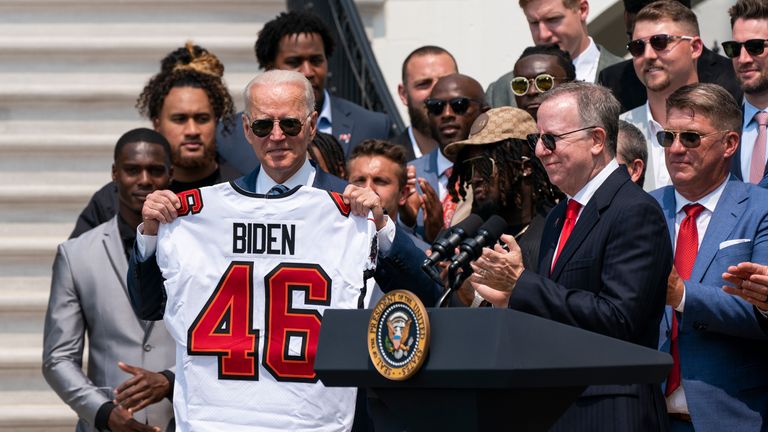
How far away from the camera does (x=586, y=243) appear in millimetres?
4734

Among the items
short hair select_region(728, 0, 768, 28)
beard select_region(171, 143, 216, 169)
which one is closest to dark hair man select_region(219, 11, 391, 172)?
beard select_region(171, 143, 216, 169)

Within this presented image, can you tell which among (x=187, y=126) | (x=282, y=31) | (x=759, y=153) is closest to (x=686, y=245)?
(x=759, y=153)

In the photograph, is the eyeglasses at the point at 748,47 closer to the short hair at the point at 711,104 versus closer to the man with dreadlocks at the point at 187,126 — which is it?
the short hair at the point at 711,104

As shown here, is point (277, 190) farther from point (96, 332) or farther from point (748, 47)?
point (748, 47)

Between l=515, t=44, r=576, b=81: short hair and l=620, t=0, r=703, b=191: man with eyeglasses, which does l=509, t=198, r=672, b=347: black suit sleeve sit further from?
l=515, t=44, r=576, b=81: short hair

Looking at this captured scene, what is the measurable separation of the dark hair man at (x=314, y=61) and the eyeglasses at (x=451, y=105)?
723mm

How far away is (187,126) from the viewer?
765cm

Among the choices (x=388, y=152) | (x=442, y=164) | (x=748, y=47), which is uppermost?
(x=748, y=47)

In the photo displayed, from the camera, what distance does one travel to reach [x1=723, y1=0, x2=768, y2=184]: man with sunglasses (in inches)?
252

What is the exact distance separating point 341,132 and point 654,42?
2.24m

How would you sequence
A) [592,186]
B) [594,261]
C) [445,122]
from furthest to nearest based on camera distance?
[445,122], [592,186], [594,261]

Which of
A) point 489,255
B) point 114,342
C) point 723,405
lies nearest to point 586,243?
point 489,255

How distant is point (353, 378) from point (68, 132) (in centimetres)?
665

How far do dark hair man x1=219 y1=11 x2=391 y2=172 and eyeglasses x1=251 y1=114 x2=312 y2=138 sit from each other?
306 cm
